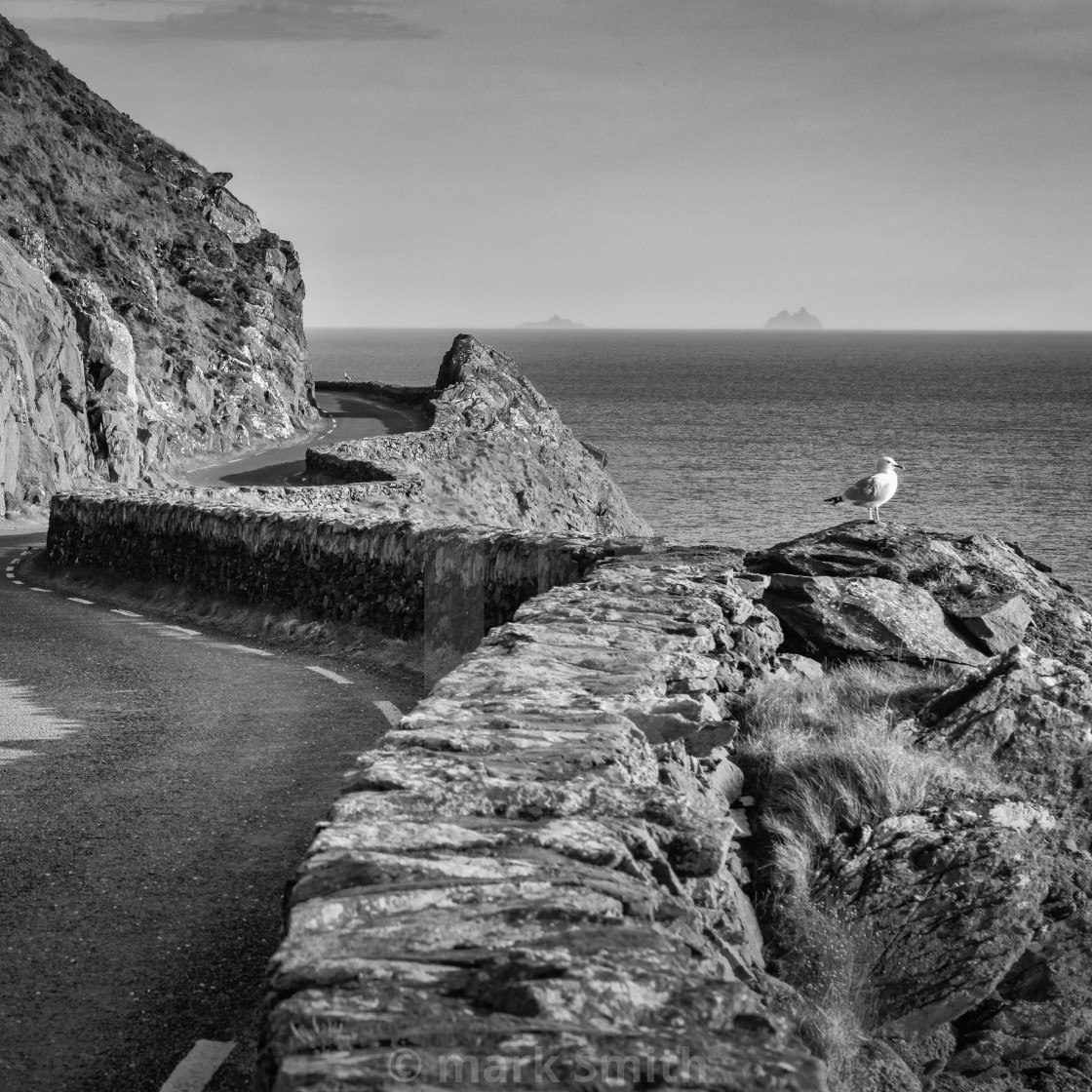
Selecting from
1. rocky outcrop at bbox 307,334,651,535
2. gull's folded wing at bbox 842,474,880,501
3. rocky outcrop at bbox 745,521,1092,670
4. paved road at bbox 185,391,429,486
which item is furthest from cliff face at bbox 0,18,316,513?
rocky outcrop at bbox 745,521,1092,670

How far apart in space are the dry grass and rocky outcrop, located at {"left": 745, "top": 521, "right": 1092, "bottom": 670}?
0.75 meters

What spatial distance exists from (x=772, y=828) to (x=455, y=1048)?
421 centimetres

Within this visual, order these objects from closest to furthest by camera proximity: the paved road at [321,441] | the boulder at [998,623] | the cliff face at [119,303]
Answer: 1. the boulder at [998,623]
2. the cliff face at [119,303]
3. the paved road at [321,441]

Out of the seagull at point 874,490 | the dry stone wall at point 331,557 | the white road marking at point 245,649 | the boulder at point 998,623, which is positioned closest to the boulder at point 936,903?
the boulder at point 998,623

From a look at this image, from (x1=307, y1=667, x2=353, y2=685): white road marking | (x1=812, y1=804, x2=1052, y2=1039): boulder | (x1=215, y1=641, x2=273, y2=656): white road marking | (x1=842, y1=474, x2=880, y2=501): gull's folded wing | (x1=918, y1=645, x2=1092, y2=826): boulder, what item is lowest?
(x1=215, y1=641, x2=273, y2=656): white road marking

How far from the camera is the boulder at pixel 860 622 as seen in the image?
996 cm

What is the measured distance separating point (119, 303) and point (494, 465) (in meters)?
20.3

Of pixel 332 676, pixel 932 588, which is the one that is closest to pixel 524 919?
pixel 932 588

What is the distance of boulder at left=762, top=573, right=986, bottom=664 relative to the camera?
9.96 metres

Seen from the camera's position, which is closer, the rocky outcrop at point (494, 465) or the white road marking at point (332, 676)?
the white road marking at point (332, 676)

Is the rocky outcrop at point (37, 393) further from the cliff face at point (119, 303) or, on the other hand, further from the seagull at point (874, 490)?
the seagull at point (874, 490)

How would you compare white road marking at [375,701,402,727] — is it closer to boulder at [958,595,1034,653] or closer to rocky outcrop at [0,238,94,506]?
boulder at [958,595,1034,653]

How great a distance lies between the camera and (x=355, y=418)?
68938 mm

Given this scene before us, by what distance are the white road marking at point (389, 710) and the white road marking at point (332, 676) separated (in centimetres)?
105
